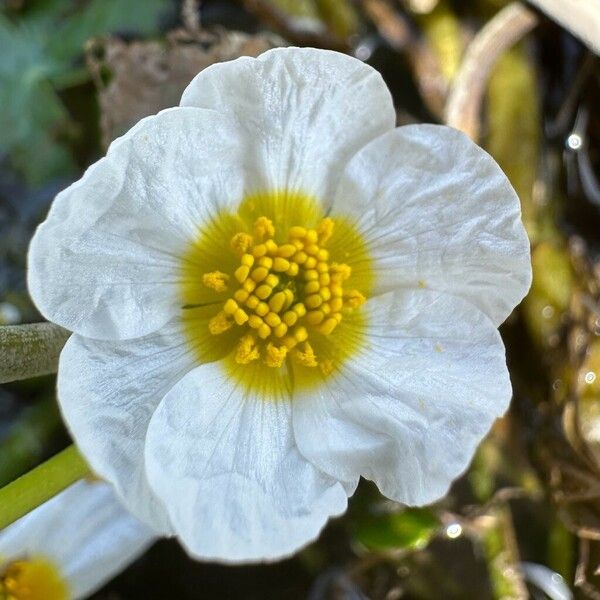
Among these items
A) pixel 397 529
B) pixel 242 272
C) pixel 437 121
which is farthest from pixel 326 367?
pixel 437 121

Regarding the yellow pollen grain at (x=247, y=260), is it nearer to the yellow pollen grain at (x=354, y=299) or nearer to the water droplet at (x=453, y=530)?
the yellow pollen grain at (x=354, y=299)

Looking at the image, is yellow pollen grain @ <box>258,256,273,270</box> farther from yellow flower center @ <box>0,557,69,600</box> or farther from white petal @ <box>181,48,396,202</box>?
yellow flower center @ <box>0,557,69,600</box>

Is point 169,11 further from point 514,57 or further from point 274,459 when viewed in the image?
point 274,459

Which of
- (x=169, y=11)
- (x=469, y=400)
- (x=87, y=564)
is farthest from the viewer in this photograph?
(x=169, y=11)

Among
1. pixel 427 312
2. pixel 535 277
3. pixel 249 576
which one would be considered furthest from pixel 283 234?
pixel 249 576

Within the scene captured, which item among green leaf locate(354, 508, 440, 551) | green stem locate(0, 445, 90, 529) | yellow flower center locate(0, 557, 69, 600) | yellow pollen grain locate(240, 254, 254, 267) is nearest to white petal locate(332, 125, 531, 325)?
yellow pollen grain locate(240, 254, 254, 267)

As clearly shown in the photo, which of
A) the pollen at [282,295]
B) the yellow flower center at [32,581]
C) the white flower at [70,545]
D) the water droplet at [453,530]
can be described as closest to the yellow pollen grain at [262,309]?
the pollen at [282,295]

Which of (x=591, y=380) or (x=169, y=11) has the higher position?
(x=169, y=11)
